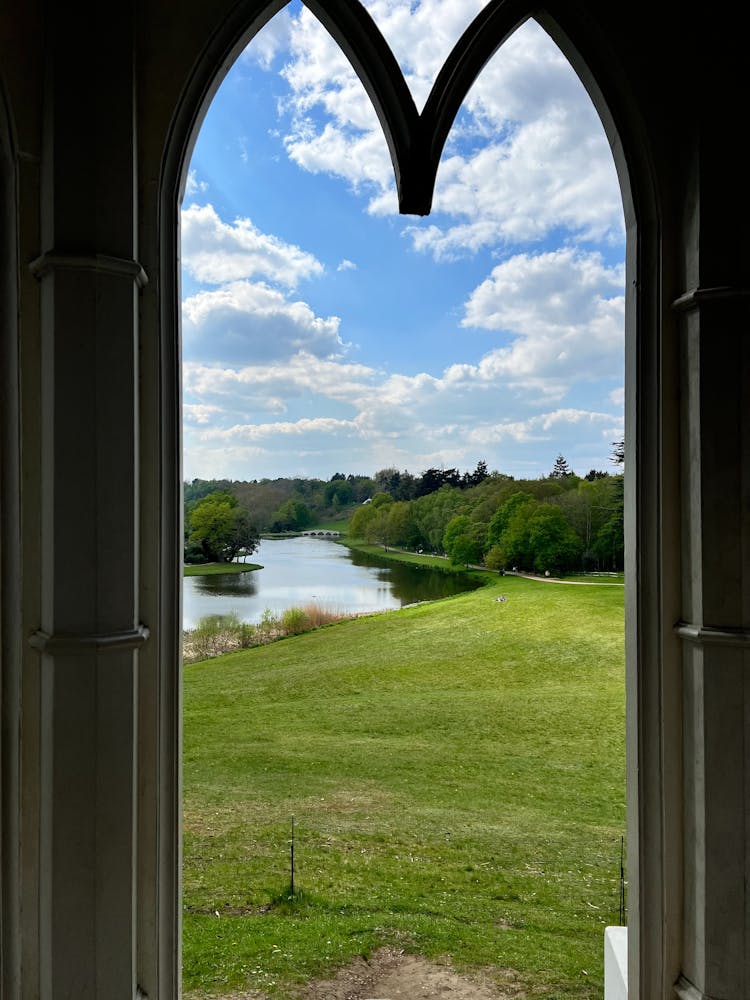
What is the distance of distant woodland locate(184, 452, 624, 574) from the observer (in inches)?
104

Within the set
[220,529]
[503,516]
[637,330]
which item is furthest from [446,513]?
[637,330]

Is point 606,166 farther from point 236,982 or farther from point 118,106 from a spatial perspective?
point 236,982

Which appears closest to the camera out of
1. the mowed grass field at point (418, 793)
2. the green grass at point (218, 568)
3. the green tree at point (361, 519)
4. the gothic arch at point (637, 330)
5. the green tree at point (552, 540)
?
the gothic arch at point (637, 330)

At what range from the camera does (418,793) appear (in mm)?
3400

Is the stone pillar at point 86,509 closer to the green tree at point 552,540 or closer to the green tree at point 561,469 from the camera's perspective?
the green tree at point 552,540

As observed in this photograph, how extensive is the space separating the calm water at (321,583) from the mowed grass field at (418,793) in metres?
0.35

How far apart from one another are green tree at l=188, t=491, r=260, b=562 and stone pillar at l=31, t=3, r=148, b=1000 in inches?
68.1

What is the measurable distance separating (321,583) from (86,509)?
2175 mm

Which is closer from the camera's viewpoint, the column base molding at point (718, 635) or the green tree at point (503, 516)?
the column base molding at point (718, 635)

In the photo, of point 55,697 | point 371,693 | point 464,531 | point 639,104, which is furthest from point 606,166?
point 371,693

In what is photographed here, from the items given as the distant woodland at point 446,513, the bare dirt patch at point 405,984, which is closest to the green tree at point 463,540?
the distant woodland at point 446,513

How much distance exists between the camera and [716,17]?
104 centimetres

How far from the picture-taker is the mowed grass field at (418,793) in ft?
7.50

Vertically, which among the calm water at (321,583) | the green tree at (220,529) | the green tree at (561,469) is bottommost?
the calm water at (321,583)
